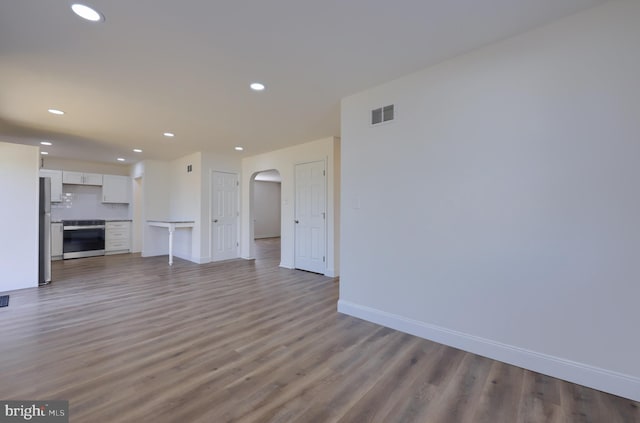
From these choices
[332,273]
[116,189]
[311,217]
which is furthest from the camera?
[116,189]

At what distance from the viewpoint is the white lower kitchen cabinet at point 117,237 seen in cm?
745

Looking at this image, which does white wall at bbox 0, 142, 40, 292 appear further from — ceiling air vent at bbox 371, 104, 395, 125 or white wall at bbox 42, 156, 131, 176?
ceiling air vent at bbox 371, 104, 395, 125

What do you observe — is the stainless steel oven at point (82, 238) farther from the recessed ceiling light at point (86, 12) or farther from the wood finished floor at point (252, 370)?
the recessed ceiling light at point (86, 12)

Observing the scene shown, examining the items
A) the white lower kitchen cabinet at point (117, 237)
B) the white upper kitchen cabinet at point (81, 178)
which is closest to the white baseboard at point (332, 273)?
the white lower kitchen cabinet at point (117, 237)

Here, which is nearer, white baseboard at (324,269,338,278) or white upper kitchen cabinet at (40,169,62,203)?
white baseboard at (324,269,338,278)

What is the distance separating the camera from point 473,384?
1974 mm

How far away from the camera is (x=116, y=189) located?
7.84 m

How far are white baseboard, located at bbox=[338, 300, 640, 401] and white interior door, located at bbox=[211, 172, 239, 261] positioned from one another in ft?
15.2

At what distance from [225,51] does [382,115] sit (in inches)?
64.2

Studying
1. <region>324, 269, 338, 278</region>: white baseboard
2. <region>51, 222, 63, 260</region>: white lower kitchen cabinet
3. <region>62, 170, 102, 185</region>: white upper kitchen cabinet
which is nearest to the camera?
<region>324, 269, 338, 278</region>: white baseboard

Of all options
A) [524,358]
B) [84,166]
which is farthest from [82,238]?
[524,358]

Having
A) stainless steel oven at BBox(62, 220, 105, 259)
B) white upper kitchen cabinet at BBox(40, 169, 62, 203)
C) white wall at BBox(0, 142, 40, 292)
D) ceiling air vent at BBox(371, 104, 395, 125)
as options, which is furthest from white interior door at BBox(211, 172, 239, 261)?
ceiling air vent at BBox(371, 104, 395, 125)

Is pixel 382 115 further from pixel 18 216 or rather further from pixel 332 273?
pixel 18 216

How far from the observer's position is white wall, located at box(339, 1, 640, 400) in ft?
6.15
